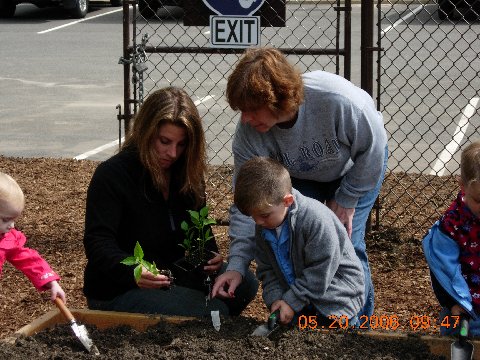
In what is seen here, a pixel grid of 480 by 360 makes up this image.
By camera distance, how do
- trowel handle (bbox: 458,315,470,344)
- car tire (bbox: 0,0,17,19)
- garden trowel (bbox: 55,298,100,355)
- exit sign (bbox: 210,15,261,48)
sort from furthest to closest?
car tire (bbox: 0,0,17,19), exit sign (bbox: 210,15,261,48), garden trowel (bbox: 55,298,100,355), trowel handle (bbox: 458,315,470,344)

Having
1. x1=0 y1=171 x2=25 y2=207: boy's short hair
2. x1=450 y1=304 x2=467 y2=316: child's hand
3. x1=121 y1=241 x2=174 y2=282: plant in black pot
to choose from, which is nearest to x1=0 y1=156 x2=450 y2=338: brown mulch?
x1=450 y1=304 x2=467 y2=316: child's hand

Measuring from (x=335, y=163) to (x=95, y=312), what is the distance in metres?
1.18

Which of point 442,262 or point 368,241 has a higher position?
point 442,262

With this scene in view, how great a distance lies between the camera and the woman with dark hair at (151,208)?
3764 mm

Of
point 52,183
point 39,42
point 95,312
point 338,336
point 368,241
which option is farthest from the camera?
point 39,42

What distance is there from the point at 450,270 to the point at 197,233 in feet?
3.64

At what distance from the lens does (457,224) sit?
3.58 meters

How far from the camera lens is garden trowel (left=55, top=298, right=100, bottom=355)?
11.2 feet

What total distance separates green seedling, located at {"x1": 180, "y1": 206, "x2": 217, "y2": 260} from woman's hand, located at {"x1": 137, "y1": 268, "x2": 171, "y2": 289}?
30cm

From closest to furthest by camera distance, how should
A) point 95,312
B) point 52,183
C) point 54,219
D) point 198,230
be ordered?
point 95,312
point 198,230
point 54,219
point 52,183

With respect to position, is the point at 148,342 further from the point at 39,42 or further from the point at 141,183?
the point at 39,42

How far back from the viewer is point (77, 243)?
236 inches

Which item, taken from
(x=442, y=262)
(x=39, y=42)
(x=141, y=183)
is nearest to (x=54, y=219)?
(x=141, y=183)

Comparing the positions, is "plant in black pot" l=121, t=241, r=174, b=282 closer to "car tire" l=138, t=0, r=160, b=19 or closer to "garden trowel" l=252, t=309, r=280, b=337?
"garden trowel" l=252, t=309, r=280, b=337
